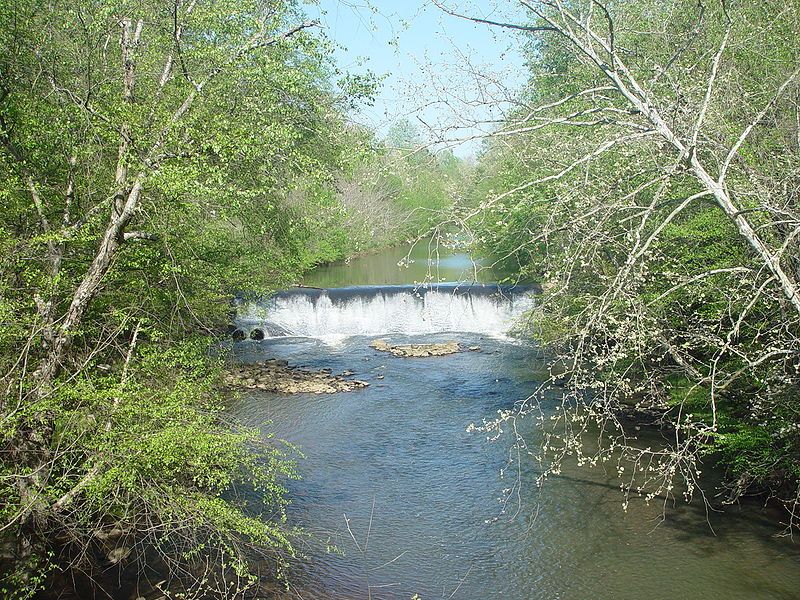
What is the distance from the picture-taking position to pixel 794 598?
22.1ft

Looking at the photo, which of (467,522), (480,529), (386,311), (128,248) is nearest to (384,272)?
(386,311)

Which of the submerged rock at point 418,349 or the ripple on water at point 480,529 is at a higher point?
the submerged rock at point 418,349

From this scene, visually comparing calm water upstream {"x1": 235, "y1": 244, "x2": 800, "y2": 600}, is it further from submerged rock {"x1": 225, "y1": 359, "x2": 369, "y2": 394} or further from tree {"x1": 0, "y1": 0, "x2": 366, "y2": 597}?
tree {"x1": 0, "y1": 0, "x2": 366, "y2": 597}

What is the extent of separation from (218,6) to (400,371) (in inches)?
375

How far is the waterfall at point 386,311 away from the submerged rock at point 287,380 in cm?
395

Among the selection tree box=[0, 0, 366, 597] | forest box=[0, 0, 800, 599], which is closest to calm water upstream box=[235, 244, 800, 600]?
forest box=[0, 0, 800, 599]

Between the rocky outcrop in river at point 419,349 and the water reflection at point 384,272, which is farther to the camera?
the water reflection at point 384,272

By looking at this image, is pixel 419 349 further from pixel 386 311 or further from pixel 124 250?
pixel 124 250

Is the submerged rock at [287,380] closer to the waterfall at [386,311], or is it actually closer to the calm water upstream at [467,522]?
the calm water upstream at [467,522]

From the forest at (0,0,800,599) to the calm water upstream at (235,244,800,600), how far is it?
668mm

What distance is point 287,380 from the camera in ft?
48.0

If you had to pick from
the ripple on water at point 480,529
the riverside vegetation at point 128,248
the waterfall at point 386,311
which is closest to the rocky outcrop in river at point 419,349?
the waterfall at point 386,311

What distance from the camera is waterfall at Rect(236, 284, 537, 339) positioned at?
19.5 metres

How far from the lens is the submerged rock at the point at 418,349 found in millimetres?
16906
